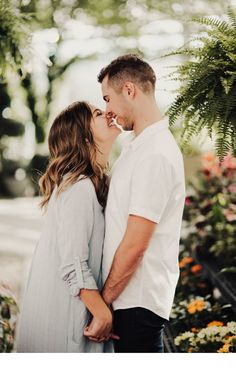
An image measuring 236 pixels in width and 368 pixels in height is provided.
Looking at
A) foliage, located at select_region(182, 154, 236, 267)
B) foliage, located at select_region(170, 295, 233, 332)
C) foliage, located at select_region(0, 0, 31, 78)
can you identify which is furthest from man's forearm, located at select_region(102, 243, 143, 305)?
foliage, located at select_region(182, 154, 236, 267)

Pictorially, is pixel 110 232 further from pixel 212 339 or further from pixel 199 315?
pixel 199 315

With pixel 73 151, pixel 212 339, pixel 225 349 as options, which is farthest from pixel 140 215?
pixel 212 339

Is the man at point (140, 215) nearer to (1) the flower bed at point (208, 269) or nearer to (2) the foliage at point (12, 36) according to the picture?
(2) the foliage at point (12, 36)

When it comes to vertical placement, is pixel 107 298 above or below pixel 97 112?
below

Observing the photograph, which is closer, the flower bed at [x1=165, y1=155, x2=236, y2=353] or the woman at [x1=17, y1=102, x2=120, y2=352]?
the woman at [x1=17, y1=102, x2=120, y2=352]

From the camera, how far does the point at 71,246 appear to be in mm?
1757

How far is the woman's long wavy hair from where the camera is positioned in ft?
6.13

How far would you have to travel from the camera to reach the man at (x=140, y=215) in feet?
5.62

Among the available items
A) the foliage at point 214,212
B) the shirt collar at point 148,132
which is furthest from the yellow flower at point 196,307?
the shirt collar at point 148,132

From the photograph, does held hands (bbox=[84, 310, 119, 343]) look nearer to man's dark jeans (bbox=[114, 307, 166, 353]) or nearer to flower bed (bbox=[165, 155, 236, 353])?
man's dark jeans (bbox=[114, 307, 166, 353])

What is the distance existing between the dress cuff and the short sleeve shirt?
0.10 metres

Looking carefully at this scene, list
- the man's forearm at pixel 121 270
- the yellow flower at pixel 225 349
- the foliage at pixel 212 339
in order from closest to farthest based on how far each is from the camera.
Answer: the man's forearm at pixel 121 270 < the yellow flower at pixel 225 349 < the foliage at pixel 212 339

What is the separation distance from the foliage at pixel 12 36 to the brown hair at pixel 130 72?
0.49 metres

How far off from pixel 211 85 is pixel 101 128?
1.40ft
